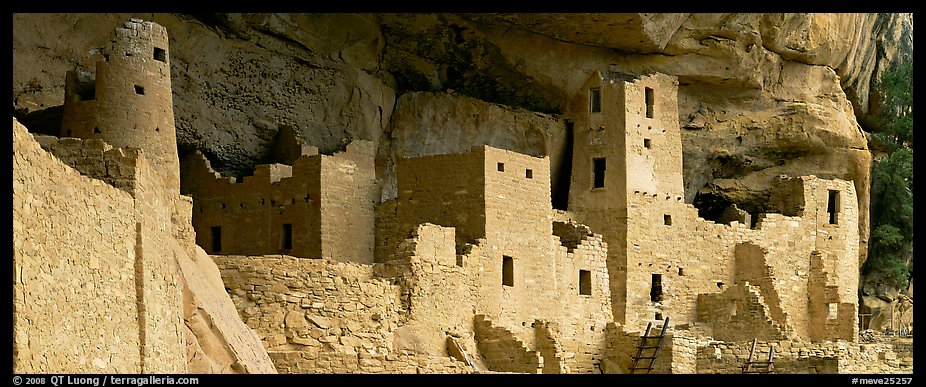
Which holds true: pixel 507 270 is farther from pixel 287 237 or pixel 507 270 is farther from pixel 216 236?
pixel 216 236

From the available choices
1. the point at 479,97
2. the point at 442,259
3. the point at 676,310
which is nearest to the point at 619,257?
the point at 676,310

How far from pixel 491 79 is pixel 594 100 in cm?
218

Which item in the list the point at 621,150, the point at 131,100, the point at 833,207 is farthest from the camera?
the point at 833,207

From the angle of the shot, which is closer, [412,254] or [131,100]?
[131,100]

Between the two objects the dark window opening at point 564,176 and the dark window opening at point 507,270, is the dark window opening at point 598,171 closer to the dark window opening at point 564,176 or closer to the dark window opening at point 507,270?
the dark window opening at point 564,176

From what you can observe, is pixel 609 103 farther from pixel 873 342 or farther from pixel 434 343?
pixel 434 343

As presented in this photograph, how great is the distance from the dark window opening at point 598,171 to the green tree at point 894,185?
28.4 ft

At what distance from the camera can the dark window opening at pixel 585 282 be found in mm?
35219

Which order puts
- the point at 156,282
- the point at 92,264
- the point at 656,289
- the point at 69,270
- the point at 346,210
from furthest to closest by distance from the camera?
the point at 656,289 → the point at 346,210 → the point at 156,282 → the point at 92,264 → the point at 69,270

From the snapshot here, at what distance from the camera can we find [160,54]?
29.6m

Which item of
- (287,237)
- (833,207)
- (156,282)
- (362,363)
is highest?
(833,207)

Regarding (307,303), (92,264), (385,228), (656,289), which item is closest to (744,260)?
(656,289)

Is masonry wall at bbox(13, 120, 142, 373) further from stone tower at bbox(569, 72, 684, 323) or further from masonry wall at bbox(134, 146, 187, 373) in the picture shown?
stone tower at bbox(569, 72, 684, 323)
